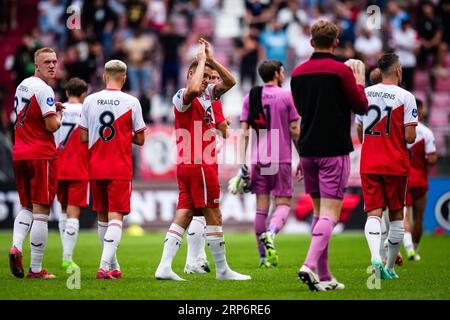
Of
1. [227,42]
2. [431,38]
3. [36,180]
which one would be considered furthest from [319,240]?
[227,42]

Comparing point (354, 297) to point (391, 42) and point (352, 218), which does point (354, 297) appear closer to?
point (352, 218)

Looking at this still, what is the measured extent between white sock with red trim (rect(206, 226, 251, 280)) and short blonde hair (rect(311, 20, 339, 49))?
250 centimetres

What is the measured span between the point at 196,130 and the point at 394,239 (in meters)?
2.78

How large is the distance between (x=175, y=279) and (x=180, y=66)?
17744 mm

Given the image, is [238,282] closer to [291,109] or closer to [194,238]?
[194,238]

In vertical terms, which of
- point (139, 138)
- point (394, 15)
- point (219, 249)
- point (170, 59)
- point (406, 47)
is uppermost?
point (394, 15)

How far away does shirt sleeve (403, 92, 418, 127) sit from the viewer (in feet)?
35.8

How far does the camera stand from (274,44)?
26906mm

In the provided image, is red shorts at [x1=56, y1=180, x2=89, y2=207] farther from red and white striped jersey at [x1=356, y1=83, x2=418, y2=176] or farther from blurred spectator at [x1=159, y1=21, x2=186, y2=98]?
blurred spectator at [x1=159, y1=21, x2=186, y2=98]

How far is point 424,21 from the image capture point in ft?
87.4

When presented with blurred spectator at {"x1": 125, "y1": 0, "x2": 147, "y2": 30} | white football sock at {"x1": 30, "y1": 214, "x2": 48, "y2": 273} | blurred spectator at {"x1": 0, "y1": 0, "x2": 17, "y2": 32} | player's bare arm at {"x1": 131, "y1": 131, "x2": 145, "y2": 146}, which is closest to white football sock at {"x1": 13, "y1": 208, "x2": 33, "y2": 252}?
white football sock at {"x1": 30, "y1": 214, "x2": 48, "y2": 273}

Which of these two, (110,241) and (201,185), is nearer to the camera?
(201,185)
